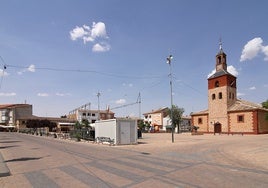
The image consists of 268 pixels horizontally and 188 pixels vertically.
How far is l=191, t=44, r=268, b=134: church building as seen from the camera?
1988 inches

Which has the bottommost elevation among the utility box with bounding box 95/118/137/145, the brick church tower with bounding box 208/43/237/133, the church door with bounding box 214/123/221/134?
the church door with bounding box 214/123/221/134

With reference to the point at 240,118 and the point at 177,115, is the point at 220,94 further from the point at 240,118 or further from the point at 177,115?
the point at 177,115

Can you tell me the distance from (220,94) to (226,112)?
12.9 ft

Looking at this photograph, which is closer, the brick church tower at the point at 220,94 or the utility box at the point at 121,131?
the utility box at the point at 121,131

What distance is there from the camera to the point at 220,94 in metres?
56.1

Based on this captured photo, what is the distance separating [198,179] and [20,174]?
22.9 feet

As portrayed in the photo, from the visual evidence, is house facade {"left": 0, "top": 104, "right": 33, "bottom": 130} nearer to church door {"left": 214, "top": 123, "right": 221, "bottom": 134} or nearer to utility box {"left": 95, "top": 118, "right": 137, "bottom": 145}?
church door {"left": 214, "top": 123, "right": 221, "bottom": 134}

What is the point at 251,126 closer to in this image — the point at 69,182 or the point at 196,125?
the point at 196,125

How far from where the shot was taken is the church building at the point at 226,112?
50500 millimetres

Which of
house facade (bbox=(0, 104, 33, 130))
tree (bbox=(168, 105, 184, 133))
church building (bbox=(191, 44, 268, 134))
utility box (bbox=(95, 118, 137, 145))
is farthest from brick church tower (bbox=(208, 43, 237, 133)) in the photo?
house facade (bbox=(0, 104, 33, 130))

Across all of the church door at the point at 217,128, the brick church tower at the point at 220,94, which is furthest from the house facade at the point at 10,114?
the church door at the point at 217,128

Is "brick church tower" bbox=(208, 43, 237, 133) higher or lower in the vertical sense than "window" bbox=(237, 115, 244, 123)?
higher

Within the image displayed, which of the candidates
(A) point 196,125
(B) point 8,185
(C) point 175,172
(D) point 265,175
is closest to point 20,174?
(B) point 8,185

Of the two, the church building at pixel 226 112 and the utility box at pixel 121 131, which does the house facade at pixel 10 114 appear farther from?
the utility box at pixel 121 131
